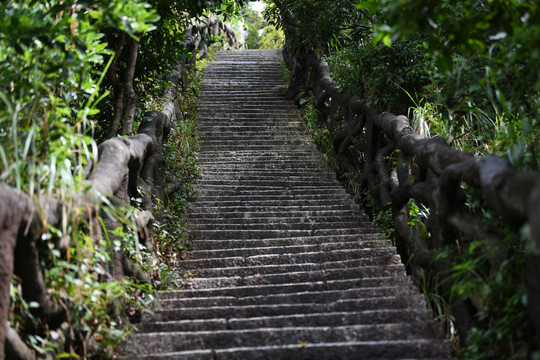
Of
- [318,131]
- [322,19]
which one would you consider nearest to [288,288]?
[322,19]

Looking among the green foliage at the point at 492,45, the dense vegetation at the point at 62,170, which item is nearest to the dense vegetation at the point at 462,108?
the green foliage at the point at 492,45

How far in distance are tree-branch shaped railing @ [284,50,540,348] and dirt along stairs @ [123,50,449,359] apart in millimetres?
269

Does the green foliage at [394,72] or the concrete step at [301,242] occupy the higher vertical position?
the green foliage at [394,72]

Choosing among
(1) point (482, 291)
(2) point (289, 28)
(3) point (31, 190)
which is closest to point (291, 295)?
(1) point (482, 291)

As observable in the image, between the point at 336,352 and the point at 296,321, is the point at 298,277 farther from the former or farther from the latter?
the point at 336,352

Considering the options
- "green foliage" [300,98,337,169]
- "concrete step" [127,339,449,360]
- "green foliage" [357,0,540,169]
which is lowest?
"green foliage" [300,98,337,169]

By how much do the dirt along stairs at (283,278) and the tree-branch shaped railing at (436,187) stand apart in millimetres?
269

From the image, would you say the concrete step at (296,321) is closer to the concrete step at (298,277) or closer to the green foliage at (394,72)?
the concrete step at (298,277)

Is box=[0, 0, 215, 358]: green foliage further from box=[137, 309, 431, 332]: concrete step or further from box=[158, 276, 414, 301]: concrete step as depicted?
box=[158, 276, 414, 301]: concrete step

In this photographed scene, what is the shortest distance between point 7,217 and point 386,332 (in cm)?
197

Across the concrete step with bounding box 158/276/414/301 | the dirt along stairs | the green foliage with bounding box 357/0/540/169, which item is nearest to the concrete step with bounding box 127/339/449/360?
the dirt along stairs

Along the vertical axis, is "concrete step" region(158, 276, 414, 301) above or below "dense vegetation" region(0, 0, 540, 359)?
below

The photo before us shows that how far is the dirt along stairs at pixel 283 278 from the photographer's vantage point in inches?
112

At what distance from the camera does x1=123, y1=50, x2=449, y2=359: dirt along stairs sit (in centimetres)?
286
